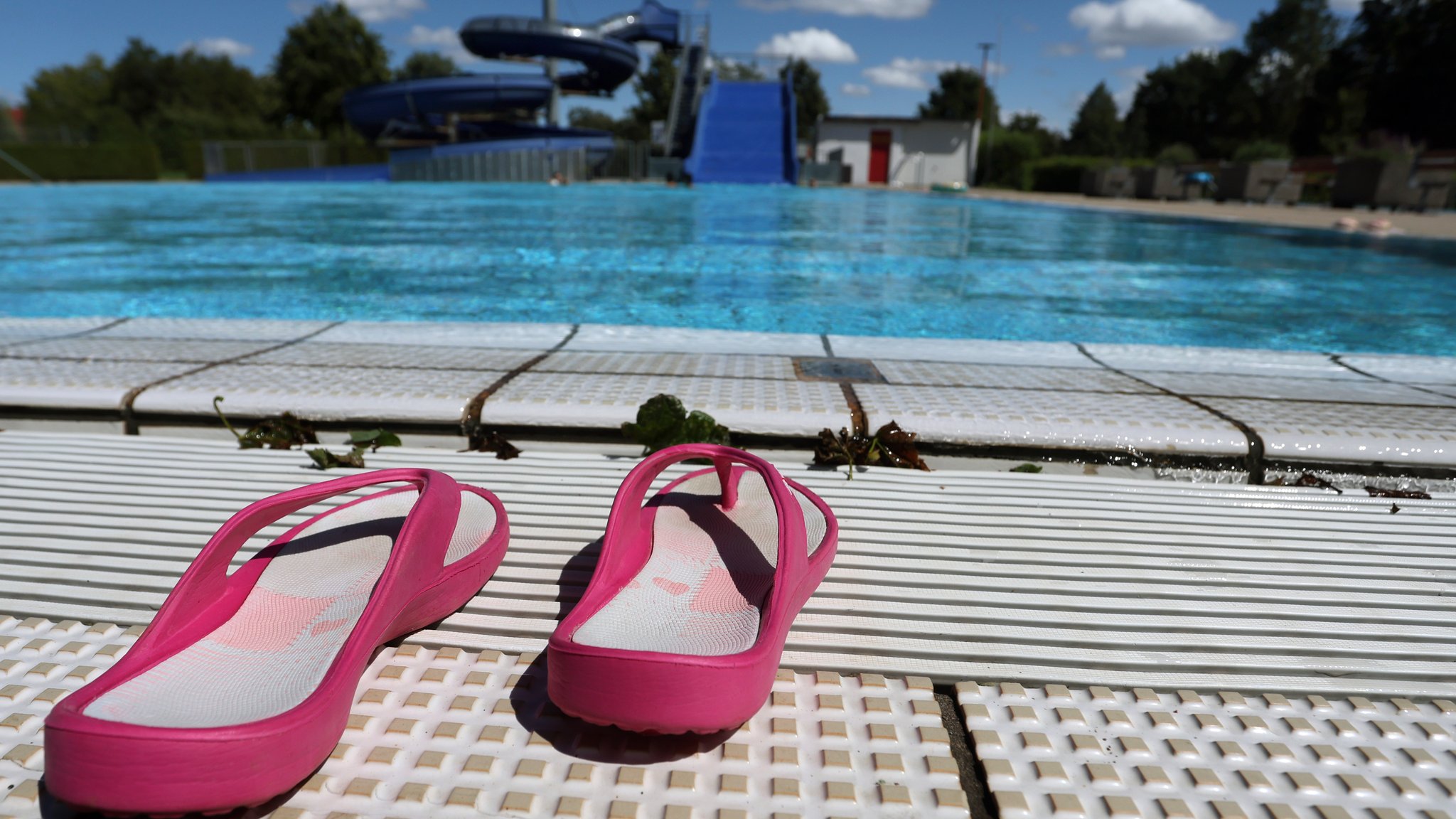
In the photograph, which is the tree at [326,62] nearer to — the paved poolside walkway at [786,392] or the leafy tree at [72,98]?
the leafy tree at [72,98]

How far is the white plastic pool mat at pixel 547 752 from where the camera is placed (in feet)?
2.87

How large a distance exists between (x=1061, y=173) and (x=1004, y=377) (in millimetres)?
27196

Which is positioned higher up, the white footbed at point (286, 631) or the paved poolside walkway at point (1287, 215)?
the paved poolside walkway at point (1287, 215)

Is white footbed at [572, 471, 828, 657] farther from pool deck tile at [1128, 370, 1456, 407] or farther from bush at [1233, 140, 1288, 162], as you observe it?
bush at [1233, 140, 1288, 162]

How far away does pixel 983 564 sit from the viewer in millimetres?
1381

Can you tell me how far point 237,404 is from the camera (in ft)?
6.35

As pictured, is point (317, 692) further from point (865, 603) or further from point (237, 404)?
A: point (237, 404)

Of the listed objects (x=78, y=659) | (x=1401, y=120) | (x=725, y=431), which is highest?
(x=1401, y=120)

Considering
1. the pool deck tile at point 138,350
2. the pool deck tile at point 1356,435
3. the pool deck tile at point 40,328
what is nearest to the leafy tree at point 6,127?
the pool deck tile at point 40,328

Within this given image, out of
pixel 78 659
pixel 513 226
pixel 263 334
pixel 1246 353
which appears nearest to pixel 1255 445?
pixel 1246 353

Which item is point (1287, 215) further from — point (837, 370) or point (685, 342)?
point (837, 370)

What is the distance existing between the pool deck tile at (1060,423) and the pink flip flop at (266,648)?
1.00 meters

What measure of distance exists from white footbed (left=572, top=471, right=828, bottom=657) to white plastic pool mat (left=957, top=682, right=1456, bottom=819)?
335mm

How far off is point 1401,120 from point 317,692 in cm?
4764
